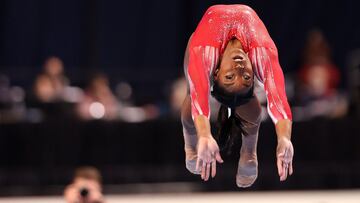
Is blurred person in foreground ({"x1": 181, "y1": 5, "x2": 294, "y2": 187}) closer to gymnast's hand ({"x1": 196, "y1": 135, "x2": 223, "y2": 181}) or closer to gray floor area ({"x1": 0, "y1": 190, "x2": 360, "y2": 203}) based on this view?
gymnast's hand ({"x1": 196, "y1": 135, "x2": 223, "y2": 181})

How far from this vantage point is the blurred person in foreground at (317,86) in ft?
29.5

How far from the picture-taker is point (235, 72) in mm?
4770

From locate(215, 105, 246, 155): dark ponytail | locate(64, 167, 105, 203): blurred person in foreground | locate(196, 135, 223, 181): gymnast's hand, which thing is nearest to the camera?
locate(196, 135, 223, 181): gymnast's hand

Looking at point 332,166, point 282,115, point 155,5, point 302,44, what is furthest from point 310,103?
point 282,115

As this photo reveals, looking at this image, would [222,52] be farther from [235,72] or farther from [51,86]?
[51,86]

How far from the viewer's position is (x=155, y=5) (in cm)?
1135

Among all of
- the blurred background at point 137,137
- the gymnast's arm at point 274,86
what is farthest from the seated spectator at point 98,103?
the gymnast's arm at point 274,86

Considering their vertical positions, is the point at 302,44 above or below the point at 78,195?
above

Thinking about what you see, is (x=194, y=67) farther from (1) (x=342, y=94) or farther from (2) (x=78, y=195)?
(1) (x=342, y=94)

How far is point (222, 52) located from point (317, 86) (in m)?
4.38

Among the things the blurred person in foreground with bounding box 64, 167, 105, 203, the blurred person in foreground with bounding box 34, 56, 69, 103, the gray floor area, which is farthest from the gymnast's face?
the blurred person in foreground with bounding box 34, 56, 69, 103

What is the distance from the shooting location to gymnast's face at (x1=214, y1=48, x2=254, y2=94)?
188 inches

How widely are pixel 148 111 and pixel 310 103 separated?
1710 mm

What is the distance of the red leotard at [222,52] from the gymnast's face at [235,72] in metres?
0.06
